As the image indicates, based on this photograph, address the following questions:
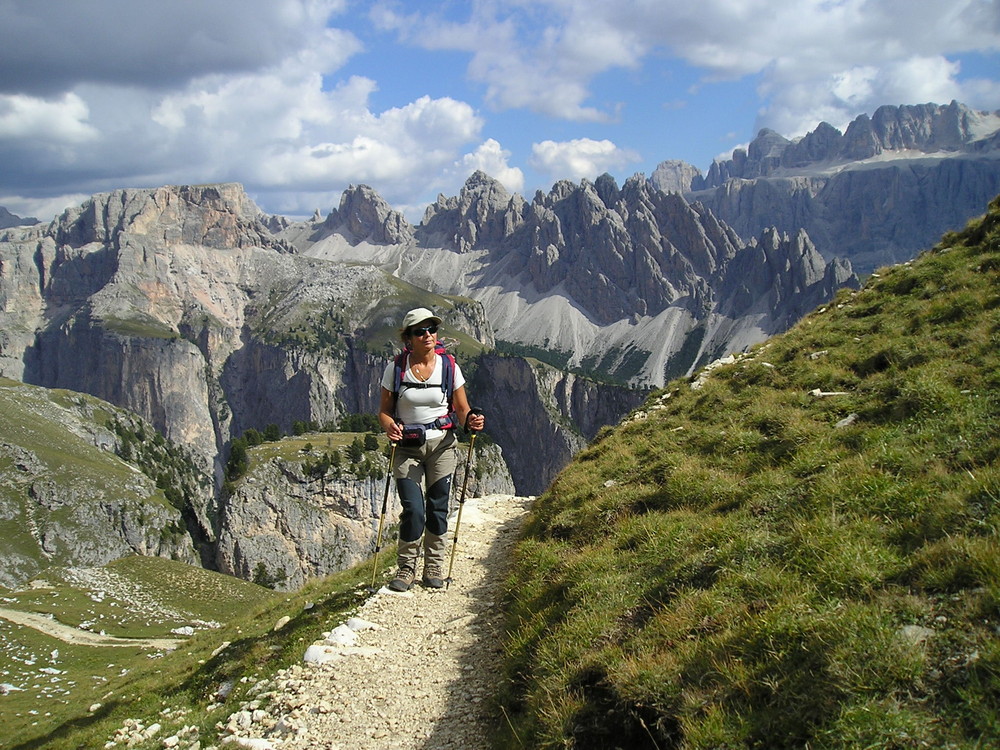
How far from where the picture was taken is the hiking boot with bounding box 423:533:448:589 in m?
12.6

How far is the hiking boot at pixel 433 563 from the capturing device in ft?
41.4

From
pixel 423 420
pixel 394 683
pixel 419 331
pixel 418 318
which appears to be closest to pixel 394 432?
pixel 423 420

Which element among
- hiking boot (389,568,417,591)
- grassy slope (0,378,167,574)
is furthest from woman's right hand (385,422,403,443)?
grassy slope (0,378,167,574)

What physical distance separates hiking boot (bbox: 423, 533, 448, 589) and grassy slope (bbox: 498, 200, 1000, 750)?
65.7 inches

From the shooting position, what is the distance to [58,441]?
135500 mm

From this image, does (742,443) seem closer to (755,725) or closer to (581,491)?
(581,491)

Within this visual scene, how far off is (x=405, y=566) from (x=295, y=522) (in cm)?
14077

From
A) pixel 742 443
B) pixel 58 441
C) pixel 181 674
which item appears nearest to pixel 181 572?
pixel 58 441

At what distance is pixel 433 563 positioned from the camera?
12.8m

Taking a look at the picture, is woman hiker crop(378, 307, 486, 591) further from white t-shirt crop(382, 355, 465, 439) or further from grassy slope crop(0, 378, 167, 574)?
grassy slope crop(0, 378, 167, 574)

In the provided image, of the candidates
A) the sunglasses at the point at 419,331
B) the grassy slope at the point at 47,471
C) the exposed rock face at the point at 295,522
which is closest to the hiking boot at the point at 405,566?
the sunglasses at the point at 419,331

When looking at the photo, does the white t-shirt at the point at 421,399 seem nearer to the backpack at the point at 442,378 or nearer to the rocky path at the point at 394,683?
the backpack at the point at 442,378

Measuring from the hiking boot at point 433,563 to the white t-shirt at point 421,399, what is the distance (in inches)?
93.5

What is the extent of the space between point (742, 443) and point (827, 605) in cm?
713
